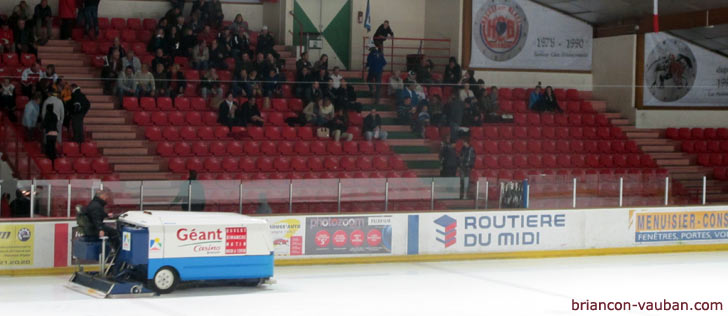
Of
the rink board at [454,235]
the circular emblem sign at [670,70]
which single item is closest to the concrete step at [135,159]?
the rink board at [454,235]

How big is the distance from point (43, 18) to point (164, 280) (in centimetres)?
891

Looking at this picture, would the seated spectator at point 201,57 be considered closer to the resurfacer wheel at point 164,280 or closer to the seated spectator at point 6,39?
the seated spectator at point 6,39

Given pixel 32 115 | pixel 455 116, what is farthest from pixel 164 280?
pixel 455 116

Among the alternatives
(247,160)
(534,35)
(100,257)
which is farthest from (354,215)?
(534,35)

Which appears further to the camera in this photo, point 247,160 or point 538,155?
point 538,155

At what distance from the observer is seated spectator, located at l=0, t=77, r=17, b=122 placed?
55.8ft

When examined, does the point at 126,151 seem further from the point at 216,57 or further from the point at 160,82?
the point at 216,57

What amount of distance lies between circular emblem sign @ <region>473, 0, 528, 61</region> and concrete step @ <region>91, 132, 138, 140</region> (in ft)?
30.1

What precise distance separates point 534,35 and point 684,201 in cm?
776

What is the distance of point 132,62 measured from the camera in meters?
18.9

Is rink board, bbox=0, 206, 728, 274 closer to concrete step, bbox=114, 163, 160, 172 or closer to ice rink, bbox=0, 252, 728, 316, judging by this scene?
ice rink, bbox=0, 252, 728, 316

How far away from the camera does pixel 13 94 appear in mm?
17172

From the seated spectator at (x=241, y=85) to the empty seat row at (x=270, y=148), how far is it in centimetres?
107

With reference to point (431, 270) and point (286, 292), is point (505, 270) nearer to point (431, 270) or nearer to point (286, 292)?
point (431, 270)
